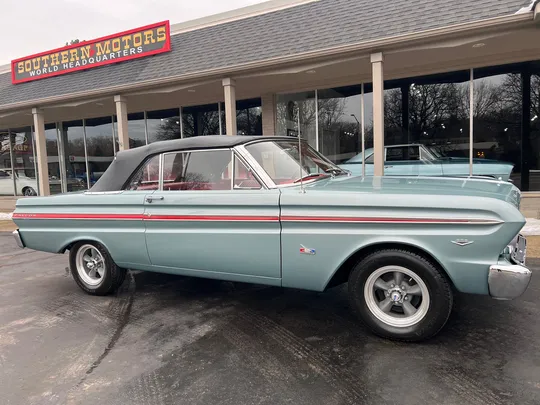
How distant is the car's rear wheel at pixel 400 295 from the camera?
297 centimetres

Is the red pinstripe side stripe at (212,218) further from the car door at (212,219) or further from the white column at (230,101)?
the white column at (230,101)

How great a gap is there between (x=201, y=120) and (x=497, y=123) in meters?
8.64

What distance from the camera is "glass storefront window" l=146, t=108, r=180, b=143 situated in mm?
13875

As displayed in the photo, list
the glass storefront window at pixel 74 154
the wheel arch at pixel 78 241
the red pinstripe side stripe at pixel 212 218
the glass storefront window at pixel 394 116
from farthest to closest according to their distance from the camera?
the glass storefront window at pixel 74 154, the glass storefront window at pixel 394 116, the wheel arch at pixel 78 241, the red pinstripe side stripe at pixel 212 218

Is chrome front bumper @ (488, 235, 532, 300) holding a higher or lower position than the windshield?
lower

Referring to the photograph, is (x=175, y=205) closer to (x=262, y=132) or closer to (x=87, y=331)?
(x=87, y=331)

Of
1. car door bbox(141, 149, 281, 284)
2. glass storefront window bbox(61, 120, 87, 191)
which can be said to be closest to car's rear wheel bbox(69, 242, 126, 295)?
car door bbox(141, 149, 281, 284)

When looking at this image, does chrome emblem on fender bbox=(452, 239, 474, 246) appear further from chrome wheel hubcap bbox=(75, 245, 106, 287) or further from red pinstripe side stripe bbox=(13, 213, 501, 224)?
chrome wheel hubcap bbox=(75, 245, 106, 287)

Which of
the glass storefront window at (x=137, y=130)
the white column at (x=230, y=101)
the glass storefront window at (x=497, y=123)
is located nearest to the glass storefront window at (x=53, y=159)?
the glass storefront window at (x=137, y=130)

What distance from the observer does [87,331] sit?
11.9ft

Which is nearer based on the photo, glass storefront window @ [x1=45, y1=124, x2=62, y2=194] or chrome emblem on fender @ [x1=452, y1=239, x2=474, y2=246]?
chrome emblem on fender @ [x1=452, y1=239, x2=474, y2=246]

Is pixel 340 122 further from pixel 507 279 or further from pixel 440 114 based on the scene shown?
pixel 507 279

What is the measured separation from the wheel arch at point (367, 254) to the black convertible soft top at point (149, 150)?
59.6 inches

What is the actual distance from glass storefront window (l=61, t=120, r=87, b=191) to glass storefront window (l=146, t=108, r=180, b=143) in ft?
12.0
